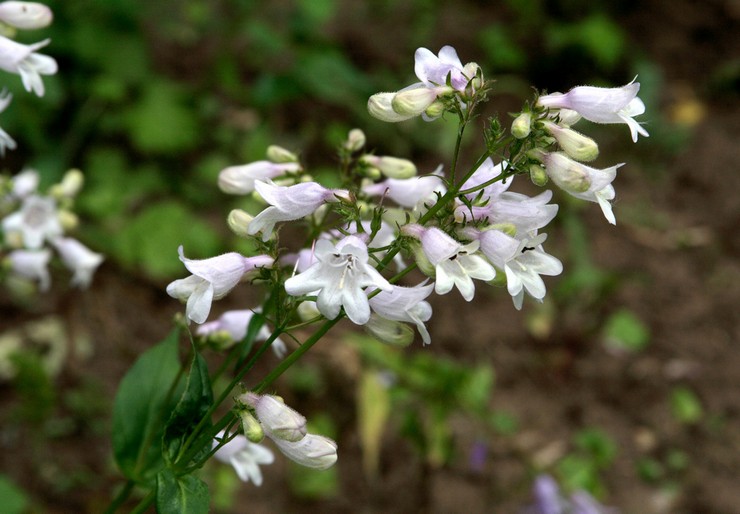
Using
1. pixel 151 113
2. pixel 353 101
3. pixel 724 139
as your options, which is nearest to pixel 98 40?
pixel 151 113

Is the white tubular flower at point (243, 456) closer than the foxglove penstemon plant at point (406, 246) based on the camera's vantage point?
No

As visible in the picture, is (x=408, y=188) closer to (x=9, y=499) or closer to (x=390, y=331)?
(x=390, y=331)

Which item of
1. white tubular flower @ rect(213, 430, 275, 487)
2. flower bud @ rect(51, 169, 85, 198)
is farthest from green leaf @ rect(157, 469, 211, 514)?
flower bud @ rect(51, 169, 85, 198)

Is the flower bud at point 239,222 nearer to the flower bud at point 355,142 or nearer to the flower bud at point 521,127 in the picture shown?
the flower bud at point 355,142

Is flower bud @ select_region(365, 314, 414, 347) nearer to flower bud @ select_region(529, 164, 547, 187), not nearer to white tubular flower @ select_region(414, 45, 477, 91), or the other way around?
flower bud @ select_region(529, 164, 547, 187)

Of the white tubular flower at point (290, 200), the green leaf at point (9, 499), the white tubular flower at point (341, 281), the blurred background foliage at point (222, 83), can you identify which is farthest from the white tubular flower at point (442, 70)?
the blurred background foliage at point (222, 83)

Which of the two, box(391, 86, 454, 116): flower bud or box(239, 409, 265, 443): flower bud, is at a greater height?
box(391, 86, 454, 116): flower bud
